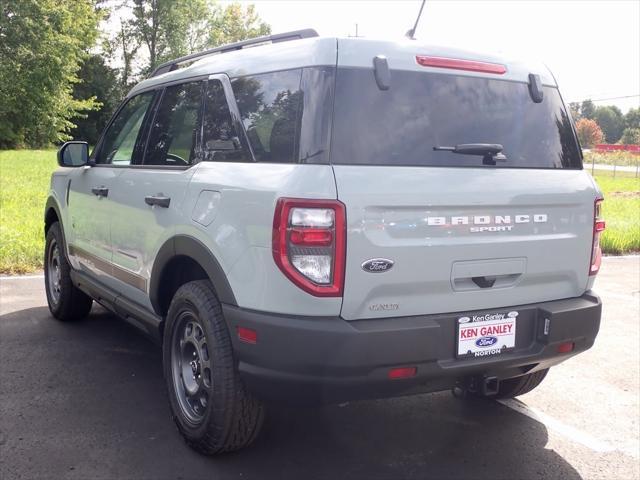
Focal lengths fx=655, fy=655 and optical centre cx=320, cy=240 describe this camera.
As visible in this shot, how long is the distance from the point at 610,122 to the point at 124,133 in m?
106

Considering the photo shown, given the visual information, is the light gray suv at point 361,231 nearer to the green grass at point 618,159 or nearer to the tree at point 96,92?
the tree at point 96,92

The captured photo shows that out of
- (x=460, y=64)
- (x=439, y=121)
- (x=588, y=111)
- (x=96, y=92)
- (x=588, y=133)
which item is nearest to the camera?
(x=439, y=121)

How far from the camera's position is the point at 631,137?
3371 inches

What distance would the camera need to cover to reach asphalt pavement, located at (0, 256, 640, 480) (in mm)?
3201

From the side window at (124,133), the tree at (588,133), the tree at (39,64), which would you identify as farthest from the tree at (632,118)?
the side window at (124,133)

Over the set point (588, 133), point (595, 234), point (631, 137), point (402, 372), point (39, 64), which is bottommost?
point (402, 372)

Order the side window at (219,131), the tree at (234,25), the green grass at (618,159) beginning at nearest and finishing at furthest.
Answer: the side window at (219,131) → the green grass at (618,159) → the tree at (234,25)

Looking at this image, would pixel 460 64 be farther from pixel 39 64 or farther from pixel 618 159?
pixel 618 159

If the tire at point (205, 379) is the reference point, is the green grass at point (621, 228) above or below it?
below

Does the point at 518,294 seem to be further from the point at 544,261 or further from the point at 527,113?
the point at 527,113

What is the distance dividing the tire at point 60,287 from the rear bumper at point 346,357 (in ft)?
9.98

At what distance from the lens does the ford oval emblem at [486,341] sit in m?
2.94

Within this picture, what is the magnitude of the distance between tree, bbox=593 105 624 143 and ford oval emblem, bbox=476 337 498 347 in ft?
343

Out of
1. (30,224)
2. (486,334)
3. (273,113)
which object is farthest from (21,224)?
(486,334)
